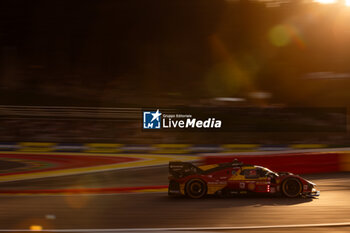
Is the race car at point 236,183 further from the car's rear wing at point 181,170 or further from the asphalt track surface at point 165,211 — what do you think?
the asphalt track surface at point 165,211

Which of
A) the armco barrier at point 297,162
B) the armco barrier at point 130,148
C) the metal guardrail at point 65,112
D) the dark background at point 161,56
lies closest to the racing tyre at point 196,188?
the armco barrier at point 297,162

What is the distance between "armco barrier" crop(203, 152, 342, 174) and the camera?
1441 centimetres

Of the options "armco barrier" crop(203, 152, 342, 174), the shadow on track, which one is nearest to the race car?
the shadow on track

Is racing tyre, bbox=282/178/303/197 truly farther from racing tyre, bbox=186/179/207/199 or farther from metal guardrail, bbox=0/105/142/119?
metal guardrail, bbox=0/105/142/119

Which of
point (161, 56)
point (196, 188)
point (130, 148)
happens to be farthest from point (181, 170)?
point (161, 56)

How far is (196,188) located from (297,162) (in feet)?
17.4

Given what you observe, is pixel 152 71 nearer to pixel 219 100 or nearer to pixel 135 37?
pixel 135 37

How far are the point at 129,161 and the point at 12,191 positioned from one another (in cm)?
613

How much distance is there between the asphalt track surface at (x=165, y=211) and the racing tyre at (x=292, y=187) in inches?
7.9

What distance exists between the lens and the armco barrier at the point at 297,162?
14414 millimetres

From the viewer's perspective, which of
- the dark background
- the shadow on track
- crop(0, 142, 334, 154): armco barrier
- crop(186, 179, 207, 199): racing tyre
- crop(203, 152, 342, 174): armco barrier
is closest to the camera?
the shadow on track

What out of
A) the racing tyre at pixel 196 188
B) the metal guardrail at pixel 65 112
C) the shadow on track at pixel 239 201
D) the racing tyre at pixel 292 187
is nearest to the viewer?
the shadow on track at pixel 239 201

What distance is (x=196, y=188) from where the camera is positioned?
1043cm

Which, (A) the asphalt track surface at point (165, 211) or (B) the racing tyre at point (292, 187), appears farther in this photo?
(B) the racing tyre at point (292, 187)
